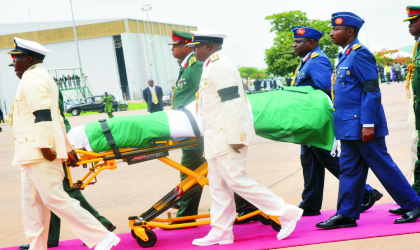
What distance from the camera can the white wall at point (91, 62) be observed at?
68.9m

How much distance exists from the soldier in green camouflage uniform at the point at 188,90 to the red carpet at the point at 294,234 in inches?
11.6

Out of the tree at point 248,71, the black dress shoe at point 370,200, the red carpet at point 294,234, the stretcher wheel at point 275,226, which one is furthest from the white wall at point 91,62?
the tree at point 248,71

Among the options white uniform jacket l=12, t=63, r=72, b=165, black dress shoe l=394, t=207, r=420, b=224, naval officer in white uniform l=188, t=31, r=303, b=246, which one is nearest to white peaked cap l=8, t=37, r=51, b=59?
white uniform jacket l=12, t=63, r=72, b=165

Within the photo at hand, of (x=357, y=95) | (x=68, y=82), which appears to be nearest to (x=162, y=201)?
(x=357, y=95)

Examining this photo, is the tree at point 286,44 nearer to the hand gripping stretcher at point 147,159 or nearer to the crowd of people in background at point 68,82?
the crowd of people in background at point 68,82

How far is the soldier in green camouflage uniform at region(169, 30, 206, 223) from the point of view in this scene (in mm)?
5438

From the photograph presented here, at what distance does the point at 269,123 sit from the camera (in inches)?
187

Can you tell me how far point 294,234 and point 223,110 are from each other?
1.31 m

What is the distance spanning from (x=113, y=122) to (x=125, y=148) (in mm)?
257

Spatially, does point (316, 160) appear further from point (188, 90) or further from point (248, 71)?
point (248, 71)

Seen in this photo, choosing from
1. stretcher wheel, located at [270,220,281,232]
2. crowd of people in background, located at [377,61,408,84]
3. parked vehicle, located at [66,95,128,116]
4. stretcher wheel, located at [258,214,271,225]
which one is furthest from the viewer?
parked vehicle, located at [66,95,128,116]

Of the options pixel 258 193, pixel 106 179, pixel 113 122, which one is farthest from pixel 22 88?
pixel 106 179

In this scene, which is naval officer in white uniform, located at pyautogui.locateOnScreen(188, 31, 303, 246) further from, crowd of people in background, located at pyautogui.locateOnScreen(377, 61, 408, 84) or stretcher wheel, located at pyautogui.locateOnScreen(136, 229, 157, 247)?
crowd of people in background, located at pyautogui.locateOnScreen(377, 61, 408, 84)

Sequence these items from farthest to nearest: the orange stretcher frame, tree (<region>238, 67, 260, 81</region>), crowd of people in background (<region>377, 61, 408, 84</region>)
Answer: tree (<region>238, 67, 260, 81</region>) < crowd of people in background (<region>377, 61, 408, 84</region>) < the orange stretcher frame
